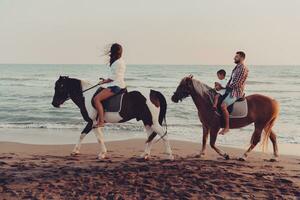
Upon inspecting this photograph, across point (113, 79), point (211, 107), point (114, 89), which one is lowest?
point (211, 107)

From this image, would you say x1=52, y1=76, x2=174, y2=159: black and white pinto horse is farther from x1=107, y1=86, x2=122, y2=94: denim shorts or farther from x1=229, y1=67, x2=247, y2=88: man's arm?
x1=229, y1=67, x2=247, y2=88: man's arm

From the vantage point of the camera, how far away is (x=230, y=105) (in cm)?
919

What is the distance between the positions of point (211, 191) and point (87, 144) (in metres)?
5.45

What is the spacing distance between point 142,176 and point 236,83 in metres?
3.13

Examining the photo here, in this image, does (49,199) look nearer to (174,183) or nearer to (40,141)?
(174,183)

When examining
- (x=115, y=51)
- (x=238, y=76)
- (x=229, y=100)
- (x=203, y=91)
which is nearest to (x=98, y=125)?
(x=115, y=51)

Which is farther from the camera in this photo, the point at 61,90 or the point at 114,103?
the point at 61,90

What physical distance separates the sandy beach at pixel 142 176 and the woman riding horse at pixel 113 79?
1.21 metres

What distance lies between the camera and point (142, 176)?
7359 mm

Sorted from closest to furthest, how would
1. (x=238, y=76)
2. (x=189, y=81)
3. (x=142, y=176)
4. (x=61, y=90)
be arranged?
1. (x=142, y=176)
2. (x=238, y=76)
3. (x=189, y=81)
4. (x=61, y=90)

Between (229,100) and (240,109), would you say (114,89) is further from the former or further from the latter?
(240,109)

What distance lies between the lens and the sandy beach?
647cm

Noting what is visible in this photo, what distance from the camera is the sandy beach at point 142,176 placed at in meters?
6.47

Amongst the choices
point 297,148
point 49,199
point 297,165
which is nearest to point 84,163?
point 49,199
